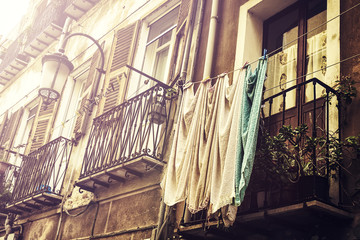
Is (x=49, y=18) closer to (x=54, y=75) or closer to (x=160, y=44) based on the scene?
(x=160, y=44)

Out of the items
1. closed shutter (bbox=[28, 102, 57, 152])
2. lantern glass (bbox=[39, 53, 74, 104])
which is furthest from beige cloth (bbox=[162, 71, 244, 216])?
closed shutter (bbox=[28, 102, 57, 152])

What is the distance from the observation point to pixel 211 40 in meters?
7.86

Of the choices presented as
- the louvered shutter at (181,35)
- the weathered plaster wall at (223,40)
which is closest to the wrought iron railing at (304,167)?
the weathered plaster wall at (223,40)

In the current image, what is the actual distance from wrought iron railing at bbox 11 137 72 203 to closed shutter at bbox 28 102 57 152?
841 mm

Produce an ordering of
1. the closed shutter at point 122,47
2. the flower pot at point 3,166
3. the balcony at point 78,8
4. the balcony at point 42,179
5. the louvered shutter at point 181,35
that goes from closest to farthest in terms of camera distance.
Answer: the louvered shutter at point 181,35, the balcony at point 42,179, the closed shutter at point 122,47, the flower pot at point 3,166, the balcony at point 78,8

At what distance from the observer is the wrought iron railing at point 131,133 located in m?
7.65

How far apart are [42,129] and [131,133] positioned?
4.96 m

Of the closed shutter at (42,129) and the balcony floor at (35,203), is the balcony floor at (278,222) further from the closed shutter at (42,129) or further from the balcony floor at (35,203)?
the closed shutter at (42,129)

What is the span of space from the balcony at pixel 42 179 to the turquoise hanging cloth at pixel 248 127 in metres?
5.16

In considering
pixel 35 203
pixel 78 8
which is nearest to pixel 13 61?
pixel 78 8

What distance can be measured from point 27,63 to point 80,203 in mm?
9175

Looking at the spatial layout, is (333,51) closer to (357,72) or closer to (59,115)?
(357,72)

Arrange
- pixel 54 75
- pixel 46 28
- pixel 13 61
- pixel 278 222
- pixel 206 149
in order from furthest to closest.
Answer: pixel 13 61 → pixel 46 28 → pixel 54 75 → pixel 206 149 → pixel 278 222

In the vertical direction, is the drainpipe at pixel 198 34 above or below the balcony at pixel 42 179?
above
